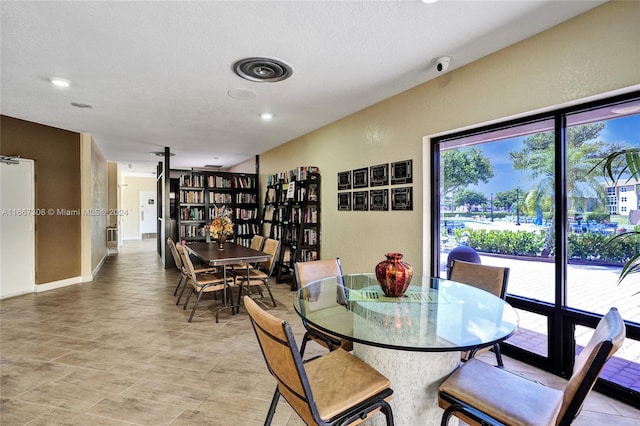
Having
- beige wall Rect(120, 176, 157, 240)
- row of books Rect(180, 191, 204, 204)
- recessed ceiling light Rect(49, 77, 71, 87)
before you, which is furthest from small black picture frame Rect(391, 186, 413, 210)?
beige wall Rect(120, 176, 157, 240)

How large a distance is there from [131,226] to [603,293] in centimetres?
1406

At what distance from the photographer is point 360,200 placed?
4.29 meters

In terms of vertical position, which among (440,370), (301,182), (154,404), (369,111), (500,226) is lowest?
(154,404)

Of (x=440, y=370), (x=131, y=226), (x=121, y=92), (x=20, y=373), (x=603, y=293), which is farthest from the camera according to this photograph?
(x=131, y=226)

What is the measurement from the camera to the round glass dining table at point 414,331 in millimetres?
1396

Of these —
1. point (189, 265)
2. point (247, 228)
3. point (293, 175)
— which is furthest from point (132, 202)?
point (189, 265)

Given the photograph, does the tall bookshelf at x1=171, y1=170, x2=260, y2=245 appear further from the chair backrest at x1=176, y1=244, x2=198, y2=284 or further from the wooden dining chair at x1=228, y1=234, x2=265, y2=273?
the chair backrest at x1=176, y1=244, x2=198, y2=284

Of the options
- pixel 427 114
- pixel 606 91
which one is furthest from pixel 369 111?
pixel 606 91

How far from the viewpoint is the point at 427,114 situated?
3.29 meters

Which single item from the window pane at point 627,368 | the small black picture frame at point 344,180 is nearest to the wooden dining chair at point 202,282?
the small black picture frame at point 344,180

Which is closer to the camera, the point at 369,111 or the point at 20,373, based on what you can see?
the point at 20,373

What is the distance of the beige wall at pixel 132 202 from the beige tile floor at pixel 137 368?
852 cm

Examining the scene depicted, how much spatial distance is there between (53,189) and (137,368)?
4280 millimetres

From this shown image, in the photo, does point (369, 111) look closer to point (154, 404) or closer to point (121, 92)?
point (121, 92)
